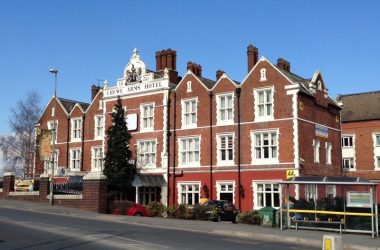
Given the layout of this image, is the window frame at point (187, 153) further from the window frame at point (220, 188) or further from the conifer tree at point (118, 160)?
the conifer tree at point (118, 160)

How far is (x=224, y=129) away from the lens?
132 feet

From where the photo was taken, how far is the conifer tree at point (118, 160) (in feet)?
127

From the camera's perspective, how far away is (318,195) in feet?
85.8

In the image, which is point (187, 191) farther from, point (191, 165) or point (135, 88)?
point (135, 88)

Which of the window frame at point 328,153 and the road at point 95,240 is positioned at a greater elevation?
the window frame at point 328,153

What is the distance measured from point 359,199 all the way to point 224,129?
18379mm

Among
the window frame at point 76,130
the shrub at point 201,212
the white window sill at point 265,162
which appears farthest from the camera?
the window frame at point 76,130

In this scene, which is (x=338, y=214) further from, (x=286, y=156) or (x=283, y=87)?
(x=283, y=87)

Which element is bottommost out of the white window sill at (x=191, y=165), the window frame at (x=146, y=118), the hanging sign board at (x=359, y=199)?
the hanging sign board at (x=359, y=199)

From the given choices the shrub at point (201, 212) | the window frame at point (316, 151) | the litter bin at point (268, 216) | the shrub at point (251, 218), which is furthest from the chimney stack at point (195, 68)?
the litter bin at point (268, 216)

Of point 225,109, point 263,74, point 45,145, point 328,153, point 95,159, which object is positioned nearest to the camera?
point 263,74

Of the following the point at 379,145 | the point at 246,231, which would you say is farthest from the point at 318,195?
the point at 379,145

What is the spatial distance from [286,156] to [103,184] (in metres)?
13.5

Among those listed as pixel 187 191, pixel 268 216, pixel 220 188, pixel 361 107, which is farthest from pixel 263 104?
pixel 361 107
